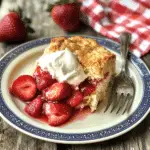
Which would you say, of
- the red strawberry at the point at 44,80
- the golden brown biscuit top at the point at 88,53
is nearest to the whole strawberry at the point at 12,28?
the golden brown biscuit top at the point at 88,53

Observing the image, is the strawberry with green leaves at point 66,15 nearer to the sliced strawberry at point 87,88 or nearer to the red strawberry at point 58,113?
the sliced strawberry at point 87,88

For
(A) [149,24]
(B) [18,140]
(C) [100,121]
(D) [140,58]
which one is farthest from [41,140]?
(A) [149,24]

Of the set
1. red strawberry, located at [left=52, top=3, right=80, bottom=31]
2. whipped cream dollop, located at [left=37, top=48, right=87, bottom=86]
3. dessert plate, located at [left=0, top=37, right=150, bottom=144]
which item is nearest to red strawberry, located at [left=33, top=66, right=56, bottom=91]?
whipped cream dollop, located at [left=37, top=48, right=87, bottom=86]

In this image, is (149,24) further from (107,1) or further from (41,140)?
(41,140)

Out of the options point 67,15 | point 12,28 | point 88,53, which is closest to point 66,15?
point 67,15

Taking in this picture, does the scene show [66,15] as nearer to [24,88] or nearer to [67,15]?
[67,15]
